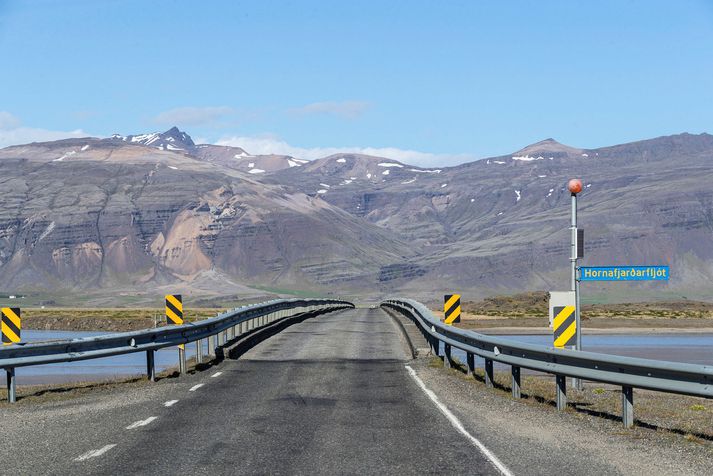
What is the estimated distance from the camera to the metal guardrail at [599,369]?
44.9 feet

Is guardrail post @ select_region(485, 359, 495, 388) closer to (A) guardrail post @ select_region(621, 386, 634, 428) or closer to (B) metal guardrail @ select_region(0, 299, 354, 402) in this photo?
(A) guardrail post @ select_region(621, 386, 634, 428)

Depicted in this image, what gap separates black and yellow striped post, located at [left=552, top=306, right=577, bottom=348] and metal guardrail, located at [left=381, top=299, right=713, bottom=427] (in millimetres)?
856

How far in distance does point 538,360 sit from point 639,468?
19.9ft

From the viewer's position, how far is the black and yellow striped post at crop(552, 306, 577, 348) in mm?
19266

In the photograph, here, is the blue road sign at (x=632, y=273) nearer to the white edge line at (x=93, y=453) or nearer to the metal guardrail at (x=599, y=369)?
the metal guardrail at (x=599, y=369)

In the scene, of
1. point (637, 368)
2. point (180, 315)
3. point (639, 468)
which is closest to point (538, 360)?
point (637, 368)

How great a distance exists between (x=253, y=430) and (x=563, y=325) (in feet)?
23.7

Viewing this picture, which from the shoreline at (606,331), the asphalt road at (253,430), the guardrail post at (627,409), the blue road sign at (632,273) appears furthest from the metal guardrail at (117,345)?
the shoreline at (606,331)

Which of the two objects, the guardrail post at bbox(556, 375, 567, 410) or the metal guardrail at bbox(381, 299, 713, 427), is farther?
the guardrail post at bbox(556, 375, 567, 410)

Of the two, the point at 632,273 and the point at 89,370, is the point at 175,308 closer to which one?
the point at 632,273

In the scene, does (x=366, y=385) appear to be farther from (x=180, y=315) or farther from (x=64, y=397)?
(x=180, y=315)

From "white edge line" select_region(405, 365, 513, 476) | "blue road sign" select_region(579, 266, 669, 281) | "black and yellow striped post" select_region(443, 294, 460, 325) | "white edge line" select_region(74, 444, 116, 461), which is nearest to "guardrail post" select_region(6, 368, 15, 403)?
"white edge line" select_region(74, 444, 116, 461)

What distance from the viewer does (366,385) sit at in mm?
20094

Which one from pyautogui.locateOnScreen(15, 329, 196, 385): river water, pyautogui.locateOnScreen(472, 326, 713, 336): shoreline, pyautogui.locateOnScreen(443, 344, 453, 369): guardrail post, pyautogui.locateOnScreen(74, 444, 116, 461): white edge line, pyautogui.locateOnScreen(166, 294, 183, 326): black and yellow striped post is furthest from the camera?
pyautogui.locateOnScreen(472, 326, 713, 336): shoreline
